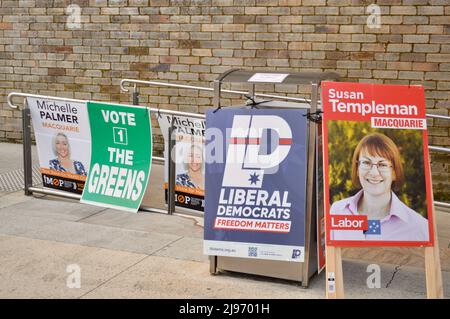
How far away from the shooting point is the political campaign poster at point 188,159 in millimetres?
6879

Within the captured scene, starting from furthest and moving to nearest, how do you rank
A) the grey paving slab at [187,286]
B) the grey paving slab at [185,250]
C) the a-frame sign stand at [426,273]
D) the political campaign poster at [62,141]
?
the political campaign poster at [62,141] < the grey paving slab at [185,250] < the grey paving slab at [187,286] < the a-frame sign stand at [426,273]

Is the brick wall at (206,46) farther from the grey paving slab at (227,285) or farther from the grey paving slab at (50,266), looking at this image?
the grey paving slab at (50,266)

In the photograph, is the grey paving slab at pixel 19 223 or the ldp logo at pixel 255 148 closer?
the ldp logo at pixel 255 148

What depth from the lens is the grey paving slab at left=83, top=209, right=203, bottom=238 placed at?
6.51m

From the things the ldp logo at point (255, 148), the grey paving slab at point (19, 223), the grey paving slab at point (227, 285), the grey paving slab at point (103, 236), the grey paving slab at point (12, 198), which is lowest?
the grey paving slab at point (227, 285)

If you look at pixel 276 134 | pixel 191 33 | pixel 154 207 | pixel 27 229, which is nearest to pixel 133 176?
pixel 154 207

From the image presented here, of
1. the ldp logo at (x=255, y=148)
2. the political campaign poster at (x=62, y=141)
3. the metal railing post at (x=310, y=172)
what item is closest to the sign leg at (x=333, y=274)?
the metal railing post at (x=310, y=172)

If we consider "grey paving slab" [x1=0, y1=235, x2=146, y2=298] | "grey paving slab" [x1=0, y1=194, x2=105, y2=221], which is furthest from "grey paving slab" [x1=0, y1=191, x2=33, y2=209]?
"grey paving slab" [x1=0, y1=235, x2=146, y2=298]

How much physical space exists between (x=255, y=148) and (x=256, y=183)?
26 centimetres

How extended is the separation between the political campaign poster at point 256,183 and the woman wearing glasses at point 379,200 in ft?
1.39

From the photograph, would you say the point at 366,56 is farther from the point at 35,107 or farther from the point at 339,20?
the point at 35,107

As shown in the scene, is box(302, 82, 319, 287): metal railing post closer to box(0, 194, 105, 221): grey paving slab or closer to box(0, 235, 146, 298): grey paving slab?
box(0, 235, 146, 298): grey paving slab

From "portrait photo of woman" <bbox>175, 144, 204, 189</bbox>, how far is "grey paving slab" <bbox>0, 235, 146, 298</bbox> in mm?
1535

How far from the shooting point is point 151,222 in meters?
6.77
